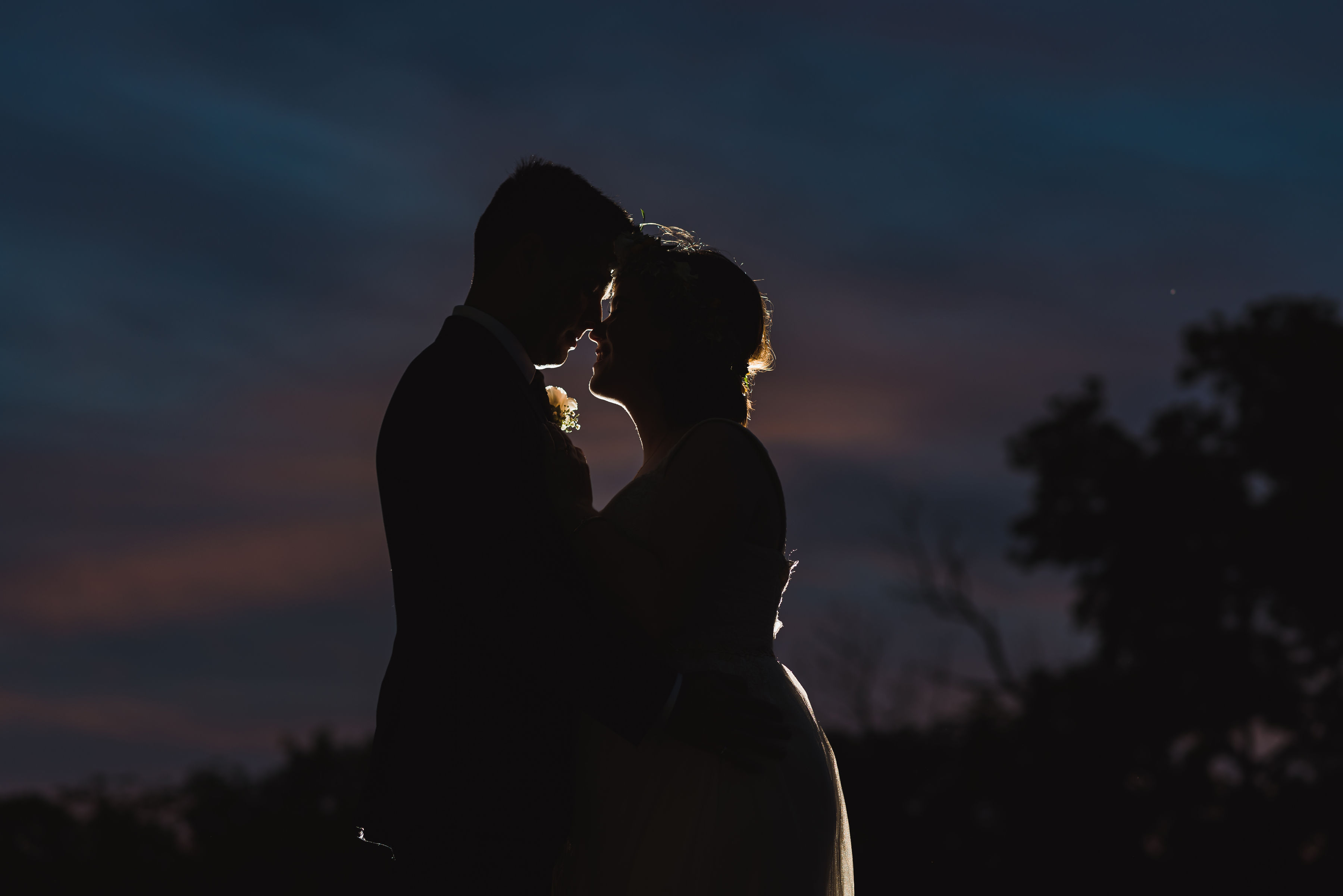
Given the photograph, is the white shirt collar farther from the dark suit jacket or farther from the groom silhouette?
the dark suit jacket

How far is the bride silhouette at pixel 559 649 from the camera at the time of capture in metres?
3.81

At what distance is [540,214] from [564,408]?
34.4 inches

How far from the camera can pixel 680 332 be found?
480 centimetres

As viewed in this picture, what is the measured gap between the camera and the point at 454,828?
12.3 feet

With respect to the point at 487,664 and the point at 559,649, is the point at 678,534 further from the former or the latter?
the point at 487,664

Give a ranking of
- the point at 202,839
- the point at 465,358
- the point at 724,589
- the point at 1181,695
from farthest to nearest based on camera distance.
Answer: the point at 1181,695
the point at 202,839
the point at 724,589
the point at 465,358

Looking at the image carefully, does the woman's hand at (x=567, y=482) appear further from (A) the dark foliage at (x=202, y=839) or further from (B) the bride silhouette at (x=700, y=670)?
(A) the dark foliage at (x=202, y=839)

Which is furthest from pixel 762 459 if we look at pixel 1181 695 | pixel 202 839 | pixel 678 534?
pixel 1181 695

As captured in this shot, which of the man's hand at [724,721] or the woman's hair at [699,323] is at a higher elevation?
the woman's hair at [699,323]

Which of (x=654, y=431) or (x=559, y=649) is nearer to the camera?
(x=559, y=649)

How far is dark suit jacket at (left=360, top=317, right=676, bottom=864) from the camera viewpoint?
3777mm

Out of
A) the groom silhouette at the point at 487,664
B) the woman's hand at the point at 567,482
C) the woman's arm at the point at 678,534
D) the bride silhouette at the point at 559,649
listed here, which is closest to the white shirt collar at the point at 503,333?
the bride silhouette at the point at 559,649

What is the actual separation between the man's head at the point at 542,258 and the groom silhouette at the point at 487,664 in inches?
12.5

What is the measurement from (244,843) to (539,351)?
15.9 meters
